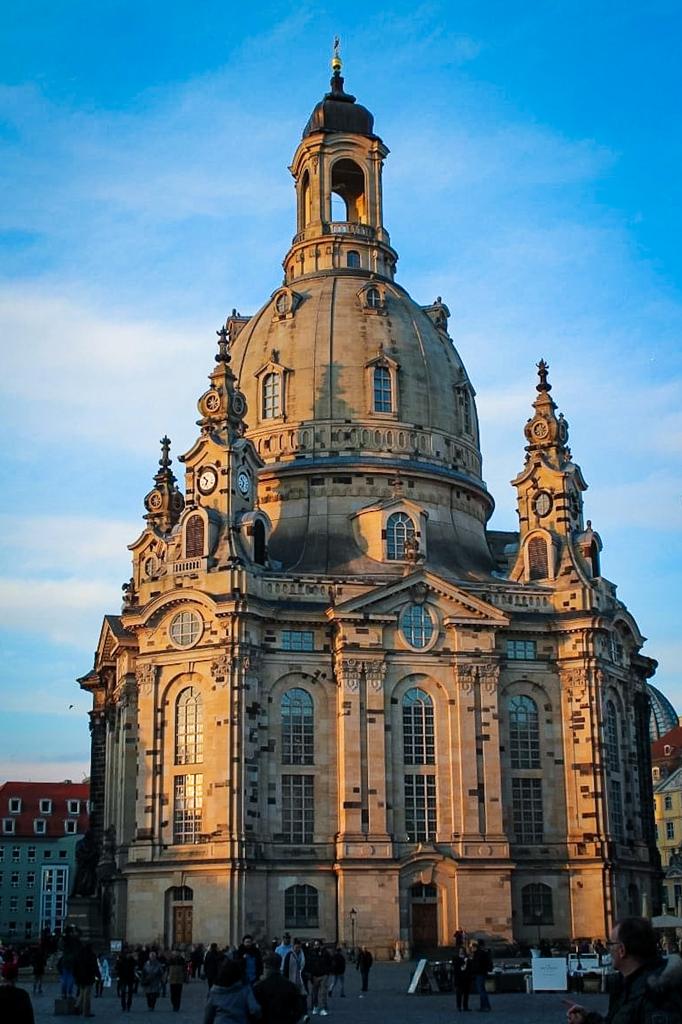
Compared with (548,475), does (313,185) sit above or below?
above

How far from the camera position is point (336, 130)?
84812mm

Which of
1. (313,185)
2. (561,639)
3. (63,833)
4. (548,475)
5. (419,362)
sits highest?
(313,185)

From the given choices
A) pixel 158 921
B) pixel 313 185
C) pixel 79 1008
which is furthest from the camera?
pixel 313 185

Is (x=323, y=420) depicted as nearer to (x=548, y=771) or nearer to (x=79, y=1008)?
(x=548, y=771)

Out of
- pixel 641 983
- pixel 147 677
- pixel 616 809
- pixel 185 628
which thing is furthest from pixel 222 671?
pixel 641 983

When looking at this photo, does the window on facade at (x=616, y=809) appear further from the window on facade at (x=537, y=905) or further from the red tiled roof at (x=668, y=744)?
the red tiled roof at (x=668, y=744)

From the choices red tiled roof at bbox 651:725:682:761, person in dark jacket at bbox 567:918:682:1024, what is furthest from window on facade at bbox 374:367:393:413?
person in dark jacket at bbox 567:918:682:1024

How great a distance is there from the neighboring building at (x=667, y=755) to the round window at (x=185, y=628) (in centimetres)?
7010

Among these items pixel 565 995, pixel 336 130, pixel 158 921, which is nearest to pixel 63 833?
pixel 158 921

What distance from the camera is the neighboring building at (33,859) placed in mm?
108812

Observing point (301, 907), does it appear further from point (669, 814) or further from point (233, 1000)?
point (669, 814)

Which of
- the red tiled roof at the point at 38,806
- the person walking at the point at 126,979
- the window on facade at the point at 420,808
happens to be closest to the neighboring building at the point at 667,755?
the red tiled roof at the point at 38,806

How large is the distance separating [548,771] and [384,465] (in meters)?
17.4

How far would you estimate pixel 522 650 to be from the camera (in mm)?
70438
